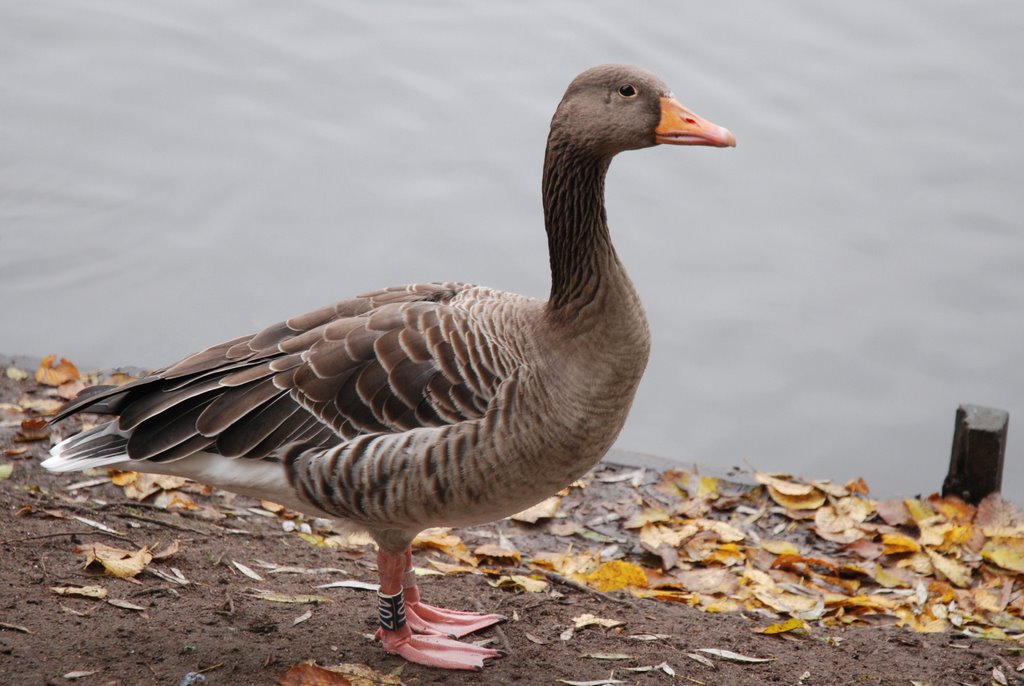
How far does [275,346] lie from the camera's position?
4.14 metres

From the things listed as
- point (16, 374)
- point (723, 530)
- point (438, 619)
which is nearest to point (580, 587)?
point (438, 619)

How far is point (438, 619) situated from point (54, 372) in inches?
140

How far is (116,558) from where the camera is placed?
4594 mm

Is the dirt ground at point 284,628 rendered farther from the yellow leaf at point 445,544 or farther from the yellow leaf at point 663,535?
the yellow leaf at point 663,535

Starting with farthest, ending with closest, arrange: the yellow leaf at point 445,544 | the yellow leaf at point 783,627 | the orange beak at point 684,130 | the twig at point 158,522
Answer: the yellow leaf at point 445,544
the twig at point 158,522
the yellow leaf at point 783,627
the orange beak at point 684,130

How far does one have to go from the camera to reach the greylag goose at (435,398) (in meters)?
3.83

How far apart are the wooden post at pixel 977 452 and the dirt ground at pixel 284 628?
71.9 inches

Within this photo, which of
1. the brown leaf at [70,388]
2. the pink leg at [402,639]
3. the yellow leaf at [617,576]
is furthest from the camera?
the brown leaf at [70,388]

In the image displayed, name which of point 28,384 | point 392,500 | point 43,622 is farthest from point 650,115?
point 28,384

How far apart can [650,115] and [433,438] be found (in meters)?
1.40

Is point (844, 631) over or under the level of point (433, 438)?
under

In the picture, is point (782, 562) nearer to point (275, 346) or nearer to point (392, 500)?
point (392, 500)

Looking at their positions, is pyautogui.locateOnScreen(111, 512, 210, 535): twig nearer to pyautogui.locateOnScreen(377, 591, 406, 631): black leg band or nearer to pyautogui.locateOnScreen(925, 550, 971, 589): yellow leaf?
pyautogui.locateOnScreen(377, 591, 406, 631): black leg band

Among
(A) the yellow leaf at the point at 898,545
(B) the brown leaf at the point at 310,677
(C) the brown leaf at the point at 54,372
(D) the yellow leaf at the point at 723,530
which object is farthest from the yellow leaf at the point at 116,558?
(A) the yellow leaf at the point at 898,545
